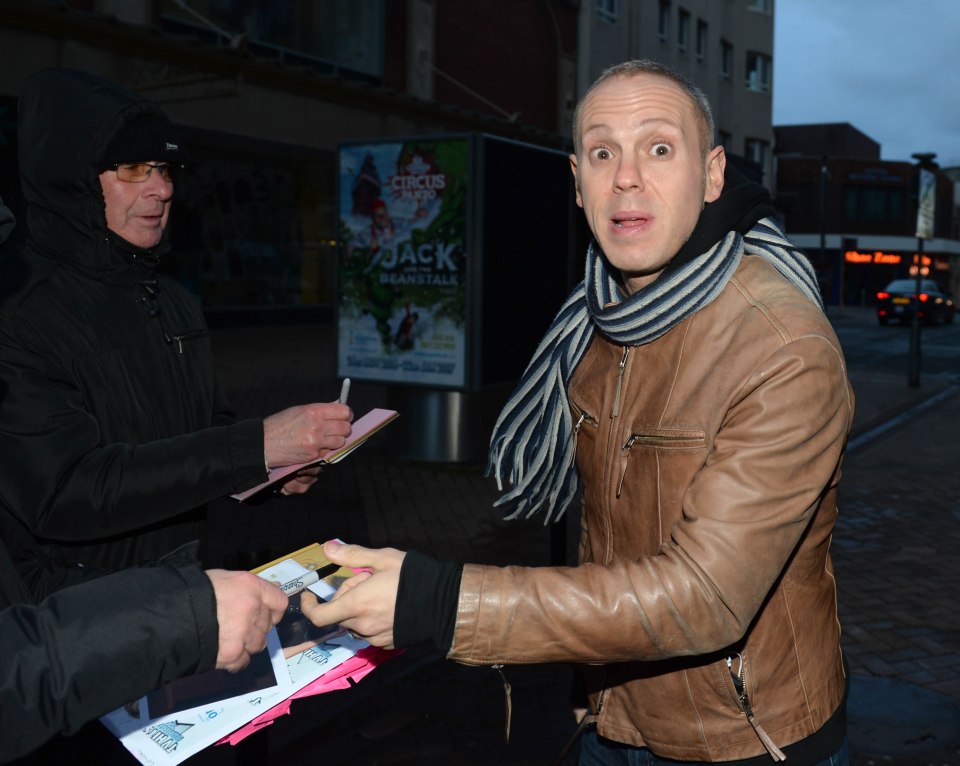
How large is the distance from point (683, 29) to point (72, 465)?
37.4 m

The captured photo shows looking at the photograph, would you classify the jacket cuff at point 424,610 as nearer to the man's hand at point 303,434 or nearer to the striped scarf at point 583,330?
the striped scarf at point 583,330

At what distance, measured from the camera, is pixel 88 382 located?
2.48m

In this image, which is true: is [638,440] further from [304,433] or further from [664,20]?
[664,20]

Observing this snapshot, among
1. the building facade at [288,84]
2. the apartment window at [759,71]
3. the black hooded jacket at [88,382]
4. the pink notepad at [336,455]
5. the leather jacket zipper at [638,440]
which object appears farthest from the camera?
the apartment window at [759,71]

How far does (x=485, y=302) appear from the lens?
898 cm

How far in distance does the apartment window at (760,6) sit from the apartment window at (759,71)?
1.72 meters

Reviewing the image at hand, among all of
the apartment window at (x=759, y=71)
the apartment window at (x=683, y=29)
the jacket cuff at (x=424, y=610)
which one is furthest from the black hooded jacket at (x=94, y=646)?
the apartment window at (x=759, y=71)

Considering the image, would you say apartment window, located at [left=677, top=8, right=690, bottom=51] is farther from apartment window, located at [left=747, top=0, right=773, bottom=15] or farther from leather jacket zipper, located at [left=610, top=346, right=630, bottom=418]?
leather jacket zipper, located at [left=610, top=346, right=630, bottom=418]

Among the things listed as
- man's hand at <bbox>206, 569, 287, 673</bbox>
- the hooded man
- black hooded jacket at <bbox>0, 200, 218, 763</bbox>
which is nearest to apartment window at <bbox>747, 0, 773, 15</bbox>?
the hooded man

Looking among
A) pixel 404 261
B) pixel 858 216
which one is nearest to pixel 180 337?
pixel 404 261

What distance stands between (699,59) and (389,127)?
21.4m

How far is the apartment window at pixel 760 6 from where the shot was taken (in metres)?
42.4

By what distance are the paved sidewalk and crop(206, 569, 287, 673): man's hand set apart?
1041 millimetres

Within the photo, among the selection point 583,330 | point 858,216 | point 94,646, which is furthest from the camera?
point 858,216
